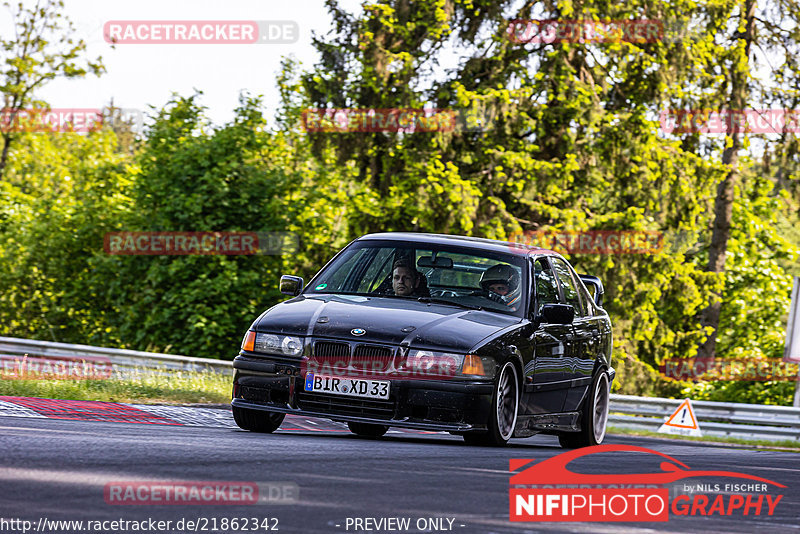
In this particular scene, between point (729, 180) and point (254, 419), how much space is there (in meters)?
28.2

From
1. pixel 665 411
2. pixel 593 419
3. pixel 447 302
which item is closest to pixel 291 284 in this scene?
pixel 447 302

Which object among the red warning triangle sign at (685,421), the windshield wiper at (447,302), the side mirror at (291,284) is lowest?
the red warning triangle sign at (685,421)

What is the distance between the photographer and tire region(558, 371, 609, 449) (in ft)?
34.9

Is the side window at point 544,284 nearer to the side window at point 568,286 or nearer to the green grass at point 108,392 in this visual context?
the side window at point 568,286

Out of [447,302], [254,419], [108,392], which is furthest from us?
[108,392]

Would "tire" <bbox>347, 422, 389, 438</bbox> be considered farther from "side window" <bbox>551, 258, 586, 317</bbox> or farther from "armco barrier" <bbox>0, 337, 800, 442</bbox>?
"armco barrier" <bbox>0, 337, 800, 442</bbox>

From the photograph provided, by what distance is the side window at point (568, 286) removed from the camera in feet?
34.9

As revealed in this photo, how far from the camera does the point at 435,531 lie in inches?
186

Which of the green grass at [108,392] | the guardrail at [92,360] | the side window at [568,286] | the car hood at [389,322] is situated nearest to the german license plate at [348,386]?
the car hood at [389,322]

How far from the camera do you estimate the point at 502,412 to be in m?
8.56

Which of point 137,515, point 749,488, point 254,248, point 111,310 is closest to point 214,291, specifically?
point 254,248

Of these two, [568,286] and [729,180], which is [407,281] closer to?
[568,286]

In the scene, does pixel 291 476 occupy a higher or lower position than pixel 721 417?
higher

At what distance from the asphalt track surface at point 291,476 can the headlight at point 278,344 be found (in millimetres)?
625
